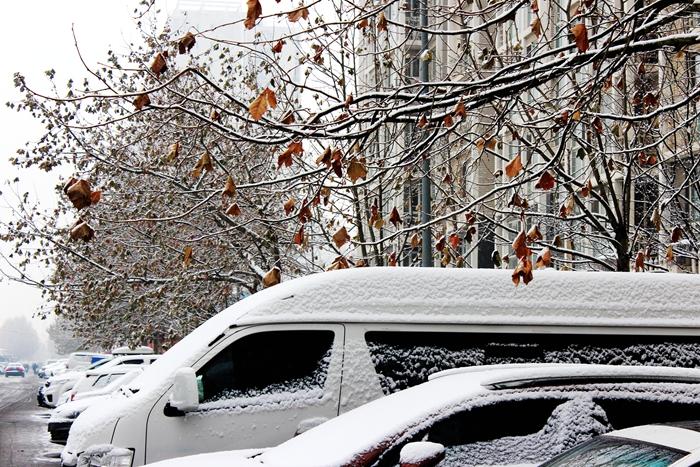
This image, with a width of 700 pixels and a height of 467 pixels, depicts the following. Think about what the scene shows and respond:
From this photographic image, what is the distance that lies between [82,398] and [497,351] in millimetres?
14033

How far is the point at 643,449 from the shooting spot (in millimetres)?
4535

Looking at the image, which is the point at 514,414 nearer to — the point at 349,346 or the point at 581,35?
the point at 349,346

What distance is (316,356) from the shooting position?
312 inches

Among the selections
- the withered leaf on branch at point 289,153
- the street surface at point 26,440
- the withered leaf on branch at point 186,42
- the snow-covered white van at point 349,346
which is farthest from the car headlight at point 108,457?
the street surface at point 26,440

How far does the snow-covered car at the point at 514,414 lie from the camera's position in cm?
521

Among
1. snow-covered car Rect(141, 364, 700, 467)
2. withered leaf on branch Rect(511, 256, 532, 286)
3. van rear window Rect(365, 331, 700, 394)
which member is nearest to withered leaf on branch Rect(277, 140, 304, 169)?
van rear window Rect(365, 331, 700, 394)

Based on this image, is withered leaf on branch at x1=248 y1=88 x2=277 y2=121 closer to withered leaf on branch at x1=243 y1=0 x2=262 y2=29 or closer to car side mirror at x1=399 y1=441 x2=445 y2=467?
withered leaf on branch at x1=243 y1=0 x2=262 y2=29

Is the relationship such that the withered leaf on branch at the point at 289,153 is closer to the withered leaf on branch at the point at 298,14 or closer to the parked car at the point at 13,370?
the withered leaf on branch at the point at 298,14

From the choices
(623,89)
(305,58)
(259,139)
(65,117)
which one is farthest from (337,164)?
(65,117)

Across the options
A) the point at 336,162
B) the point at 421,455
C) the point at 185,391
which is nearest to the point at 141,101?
the point at 336,162

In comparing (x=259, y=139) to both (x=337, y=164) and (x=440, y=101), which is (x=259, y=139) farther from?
(x=440, y=101)

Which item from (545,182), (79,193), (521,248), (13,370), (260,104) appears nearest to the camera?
(79,193)

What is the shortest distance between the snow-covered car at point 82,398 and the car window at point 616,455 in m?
10.6

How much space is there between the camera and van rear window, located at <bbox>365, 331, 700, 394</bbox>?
7898 mm
